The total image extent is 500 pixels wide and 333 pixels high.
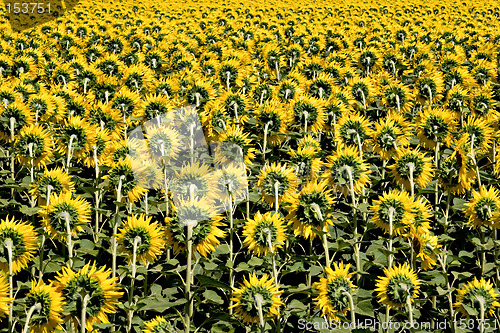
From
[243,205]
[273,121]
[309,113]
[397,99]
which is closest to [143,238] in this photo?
[243,205]

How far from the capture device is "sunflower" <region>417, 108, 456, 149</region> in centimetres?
439

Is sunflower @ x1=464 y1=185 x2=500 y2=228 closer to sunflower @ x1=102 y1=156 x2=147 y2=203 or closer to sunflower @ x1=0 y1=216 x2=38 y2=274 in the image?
sunflower @ x1=102 y1=156 x2=147 y2=203

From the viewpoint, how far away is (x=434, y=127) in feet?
14.5

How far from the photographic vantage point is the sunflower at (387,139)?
155 inches

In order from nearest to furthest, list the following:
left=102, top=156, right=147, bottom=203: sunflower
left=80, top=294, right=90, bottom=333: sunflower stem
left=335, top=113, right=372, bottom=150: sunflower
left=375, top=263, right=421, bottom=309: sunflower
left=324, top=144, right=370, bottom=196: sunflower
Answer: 1. left=80, top=294, right=90, bottom=333: sunflower stem
2. left=375, top=263, right=421, bottom=309: sunflower
3. left=324, top=144, right=370, bottom=196: sunflower
4. left=102, top=156, right=147, bottom=203: sunflower
5. left=335, top=113, right=372, bottom=150: sunflower

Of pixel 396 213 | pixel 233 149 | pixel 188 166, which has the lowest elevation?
pixel 396 213

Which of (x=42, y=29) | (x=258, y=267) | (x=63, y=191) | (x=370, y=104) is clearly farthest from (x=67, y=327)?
(x=42, y=29)

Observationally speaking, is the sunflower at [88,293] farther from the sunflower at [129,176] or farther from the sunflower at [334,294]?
the sunflower at [334,294]

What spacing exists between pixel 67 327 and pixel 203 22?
10964 millimetres

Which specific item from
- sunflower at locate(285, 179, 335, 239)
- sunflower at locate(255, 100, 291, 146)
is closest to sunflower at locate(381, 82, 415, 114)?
sunflower at locate(255, 100, 291, 146)

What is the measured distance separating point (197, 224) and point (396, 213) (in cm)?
134

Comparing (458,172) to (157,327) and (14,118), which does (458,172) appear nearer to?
(157,327)

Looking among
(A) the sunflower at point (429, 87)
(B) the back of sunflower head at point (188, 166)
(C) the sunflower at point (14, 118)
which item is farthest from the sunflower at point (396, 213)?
(C) the sunflower at point (14, 118)

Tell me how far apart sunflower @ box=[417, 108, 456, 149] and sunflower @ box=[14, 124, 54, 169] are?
3400 millimetres
